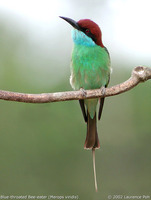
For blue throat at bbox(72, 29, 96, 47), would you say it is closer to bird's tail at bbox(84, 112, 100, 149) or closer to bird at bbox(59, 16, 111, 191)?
bird at bbox(59, 16, 111, 191)

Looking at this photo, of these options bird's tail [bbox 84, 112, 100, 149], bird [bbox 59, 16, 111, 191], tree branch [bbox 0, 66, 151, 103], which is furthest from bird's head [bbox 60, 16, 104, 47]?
bird's tail [bbox 84, 112, 100, 149]

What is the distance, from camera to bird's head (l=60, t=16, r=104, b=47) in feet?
11.0

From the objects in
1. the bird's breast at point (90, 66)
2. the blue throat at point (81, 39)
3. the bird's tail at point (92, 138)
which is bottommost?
the bird's tail at point (92, 138)

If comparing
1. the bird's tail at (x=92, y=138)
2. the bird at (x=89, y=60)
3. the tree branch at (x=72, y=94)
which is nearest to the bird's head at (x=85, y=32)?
the bird at (x=89, y=60)

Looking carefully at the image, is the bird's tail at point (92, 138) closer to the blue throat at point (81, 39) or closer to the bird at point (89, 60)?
the bird at point (89, 60)

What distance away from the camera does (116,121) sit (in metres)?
6.80

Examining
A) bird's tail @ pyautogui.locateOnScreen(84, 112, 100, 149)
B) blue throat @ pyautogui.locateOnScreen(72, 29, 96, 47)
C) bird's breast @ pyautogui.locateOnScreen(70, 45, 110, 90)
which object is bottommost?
bird's tail @ pyautogui.locateOnScreen(84, 112, 100, 149)

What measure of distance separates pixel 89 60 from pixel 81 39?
222 mm

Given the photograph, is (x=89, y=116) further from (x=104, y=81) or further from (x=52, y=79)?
(x=52, y=79)

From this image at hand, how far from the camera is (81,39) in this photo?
11.1ft

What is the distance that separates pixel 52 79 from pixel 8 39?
7.37ft

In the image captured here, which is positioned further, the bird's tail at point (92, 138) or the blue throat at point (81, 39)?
the bird's tail at point (92, 138)

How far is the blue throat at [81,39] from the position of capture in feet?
11.1

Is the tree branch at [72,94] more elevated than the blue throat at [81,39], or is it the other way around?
the blue throat at [81,39]
